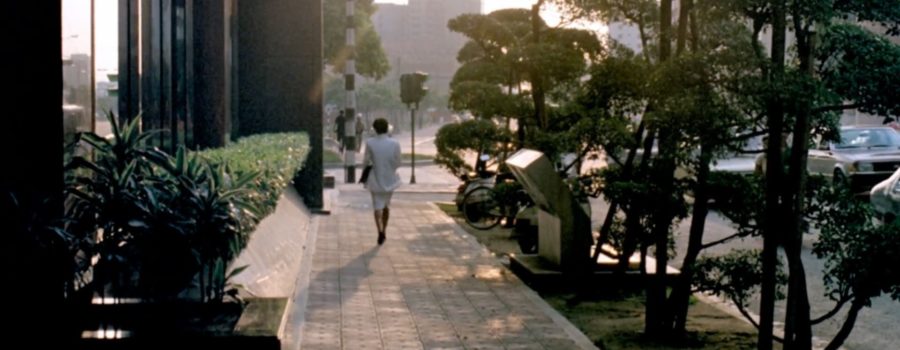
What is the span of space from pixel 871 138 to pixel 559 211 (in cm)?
1656

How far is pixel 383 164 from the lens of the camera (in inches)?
671

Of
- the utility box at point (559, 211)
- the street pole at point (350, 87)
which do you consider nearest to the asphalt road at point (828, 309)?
the utility box at point (559, 211)

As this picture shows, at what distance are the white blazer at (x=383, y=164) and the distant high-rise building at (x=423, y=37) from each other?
108 m

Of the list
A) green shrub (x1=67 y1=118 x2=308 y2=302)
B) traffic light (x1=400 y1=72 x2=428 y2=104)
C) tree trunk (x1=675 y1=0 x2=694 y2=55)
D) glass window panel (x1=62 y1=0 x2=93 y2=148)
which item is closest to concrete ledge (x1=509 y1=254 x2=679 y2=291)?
tree trunk (x1=675 y1=0 x2=694 y2=55)

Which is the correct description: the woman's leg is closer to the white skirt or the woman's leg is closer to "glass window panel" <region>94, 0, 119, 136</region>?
the white skirt

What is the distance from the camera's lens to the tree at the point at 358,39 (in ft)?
184

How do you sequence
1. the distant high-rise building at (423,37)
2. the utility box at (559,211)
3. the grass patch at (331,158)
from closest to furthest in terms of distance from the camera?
the utility box at (559,211), the grass patch at (331,158), the distant high-rise building at (423,37)

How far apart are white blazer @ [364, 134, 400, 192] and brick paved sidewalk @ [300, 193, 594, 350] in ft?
2.56

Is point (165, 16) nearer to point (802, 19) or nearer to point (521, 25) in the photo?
point (802, 19)

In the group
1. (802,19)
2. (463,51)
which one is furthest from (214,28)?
(463,51)

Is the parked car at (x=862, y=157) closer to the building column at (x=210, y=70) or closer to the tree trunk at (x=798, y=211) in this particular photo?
the building column at (x=210, y=70)

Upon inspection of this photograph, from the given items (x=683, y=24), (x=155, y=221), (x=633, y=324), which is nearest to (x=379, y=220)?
(x=633, y=324)

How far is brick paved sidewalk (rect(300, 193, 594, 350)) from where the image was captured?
32.1 ft

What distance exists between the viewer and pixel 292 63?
2298 centimetres
